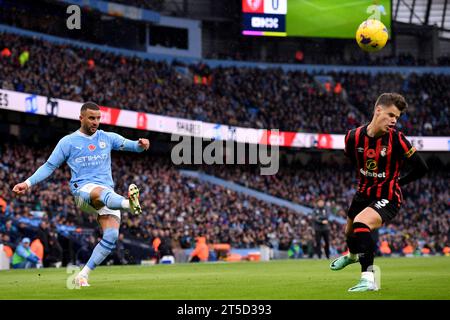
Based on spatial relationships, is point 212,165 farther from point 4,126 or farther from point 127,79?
point 4,126

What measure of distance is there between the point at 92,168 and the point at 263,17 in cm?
4189

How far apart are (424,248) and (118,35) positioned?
24522 millimetres

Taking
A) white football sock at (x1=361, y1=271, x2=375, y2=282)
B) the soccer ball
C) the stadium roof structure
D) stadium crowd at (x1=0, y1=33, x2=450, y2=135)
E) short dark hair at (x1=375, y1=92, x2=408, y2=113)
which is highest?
the stadium roof structure

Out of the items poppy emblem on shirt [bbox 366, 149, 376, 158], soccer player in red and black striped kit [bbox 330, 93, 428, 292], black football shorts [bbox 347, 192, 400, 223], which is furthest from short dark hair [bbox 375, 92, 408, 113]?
black football shorts [bbox 347, 192, 400, 223]

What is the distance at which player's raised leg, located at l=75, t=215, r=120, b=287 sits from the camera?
11.6m

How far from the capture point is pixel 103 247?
11.8 meters

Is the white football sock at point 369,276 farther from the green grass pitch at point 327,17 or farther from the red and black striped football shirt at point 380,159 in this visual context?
the green grass pitch at point 327,17

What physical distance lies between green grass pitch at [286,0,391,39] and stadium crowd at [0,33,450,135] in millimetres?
4016

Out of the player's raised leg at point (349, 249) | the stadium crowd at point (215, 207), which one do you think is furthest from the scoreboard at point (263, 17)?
the player's raised leg at point (349, 249)

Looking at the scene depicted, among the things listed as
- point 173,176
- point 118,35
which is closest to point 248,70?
point 118,35

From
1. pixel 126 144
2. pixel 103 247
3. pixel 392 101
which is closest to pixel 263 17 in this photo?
pixel 126 144

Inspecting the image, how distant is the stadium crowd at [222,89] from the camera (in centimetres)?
4069

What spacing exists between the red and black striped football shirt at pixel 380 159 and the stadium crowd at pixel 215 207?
17.8m

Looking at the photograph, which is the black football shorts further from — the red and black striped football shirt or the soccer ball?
the soccer ball
